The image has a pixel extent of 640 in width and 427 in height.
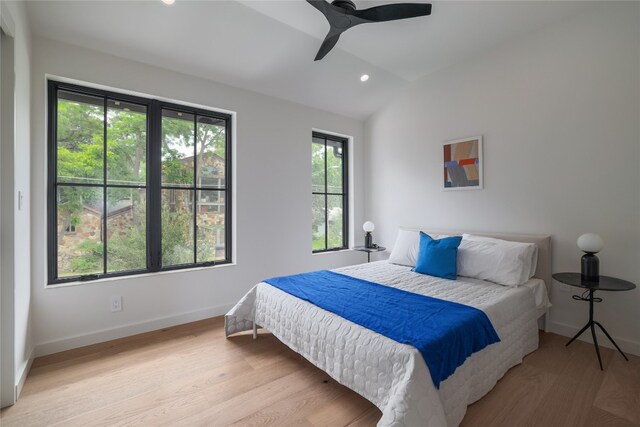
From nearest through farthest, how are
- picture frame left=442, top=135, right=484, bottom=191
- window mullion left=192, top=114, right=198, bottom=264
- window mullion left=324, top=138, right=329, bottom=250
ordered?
window mullion left=192, top=114, right=198, bottom=264 < picture frame left=442, top=135, right=484, bottom=191 < window mullion left=324, top=138, right=329, bottom=250

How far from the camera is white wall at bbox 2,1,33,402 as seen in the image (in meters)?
1.79

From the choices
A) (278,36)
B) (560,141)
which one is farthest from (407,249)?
(278,36)

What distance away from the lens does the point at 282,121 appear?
11.9 ft

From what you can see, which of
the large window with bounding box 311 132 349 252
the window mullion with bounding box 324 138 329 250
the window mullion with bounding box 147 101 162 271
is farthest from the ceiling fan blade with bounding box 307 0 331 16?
the window mullion with bounding box 324 138 329 250

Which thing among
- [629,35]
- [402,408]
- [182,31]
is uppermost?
[182,31]

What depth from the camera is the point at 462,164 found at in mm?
3338

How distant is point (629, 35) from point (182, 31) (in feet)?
12.1

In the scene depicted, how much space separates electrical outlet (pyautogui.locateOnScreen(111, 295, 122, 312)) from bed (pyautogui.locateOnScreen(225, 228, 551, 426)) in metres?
0.98

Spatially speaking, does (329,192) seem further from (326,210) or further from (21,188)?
(21,188)

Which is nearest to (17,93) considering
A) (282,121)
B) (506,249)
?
(282,121)

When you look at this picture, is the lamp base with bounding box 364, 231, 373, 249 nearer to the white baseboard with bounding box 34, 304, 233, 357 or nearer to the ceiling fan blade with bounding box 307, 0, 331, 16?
the white baseboard with bounding box 34, 304, 233, 357

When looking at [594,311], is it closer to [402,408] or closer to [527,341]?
[527,341]

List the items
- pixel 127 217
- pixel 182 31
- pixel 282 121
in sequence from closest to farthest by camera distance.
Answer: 1. pixel 182 31
2. pixel 127 217
3. pixel 282 121

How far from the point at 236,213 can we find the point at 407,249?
197cm
